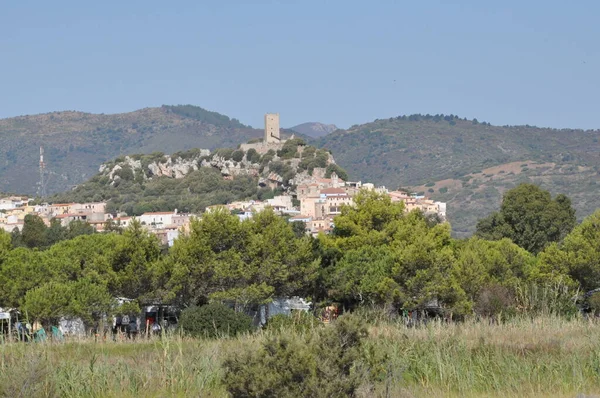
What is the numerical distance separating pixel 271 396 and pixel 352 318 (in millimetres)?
982

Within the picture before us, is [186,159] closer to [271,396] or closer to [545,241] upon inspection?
[545,241]

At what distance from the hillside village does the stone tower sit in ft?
34.6

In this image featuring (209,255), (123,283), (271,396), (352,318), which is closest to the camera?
(271,396)

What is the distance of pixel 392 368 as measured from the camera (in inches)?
333

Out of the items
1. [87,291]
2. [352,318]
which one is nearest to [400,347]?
[352,318]

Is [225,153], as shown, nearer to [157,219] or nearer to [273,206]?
[273,206]

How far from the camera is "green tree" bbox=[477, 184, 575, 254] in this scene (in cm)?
4556

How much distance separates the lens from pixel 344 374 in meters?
7.32

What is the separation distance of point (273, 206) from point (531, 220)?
1825 inches

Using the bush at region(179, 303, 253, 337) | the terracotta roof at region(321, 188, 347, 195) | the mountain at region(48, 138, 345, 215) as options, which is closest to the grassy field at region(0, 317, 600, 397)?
the bush at region(179, 303, 253, 337)

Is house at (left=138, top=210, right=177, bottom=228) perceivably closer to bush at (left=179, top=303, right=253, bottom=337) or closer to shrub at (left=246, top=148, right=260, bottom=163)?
shrub at (left=246, top=148, right=260, bottom=163)

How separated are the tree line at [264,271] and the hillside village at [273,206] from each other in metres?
46.8

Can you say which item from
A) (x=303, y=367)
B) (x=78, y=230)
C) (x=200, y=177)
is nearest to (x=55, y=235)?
(x=78, y=230)

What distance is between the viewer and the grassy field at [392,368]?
8.38 metres
